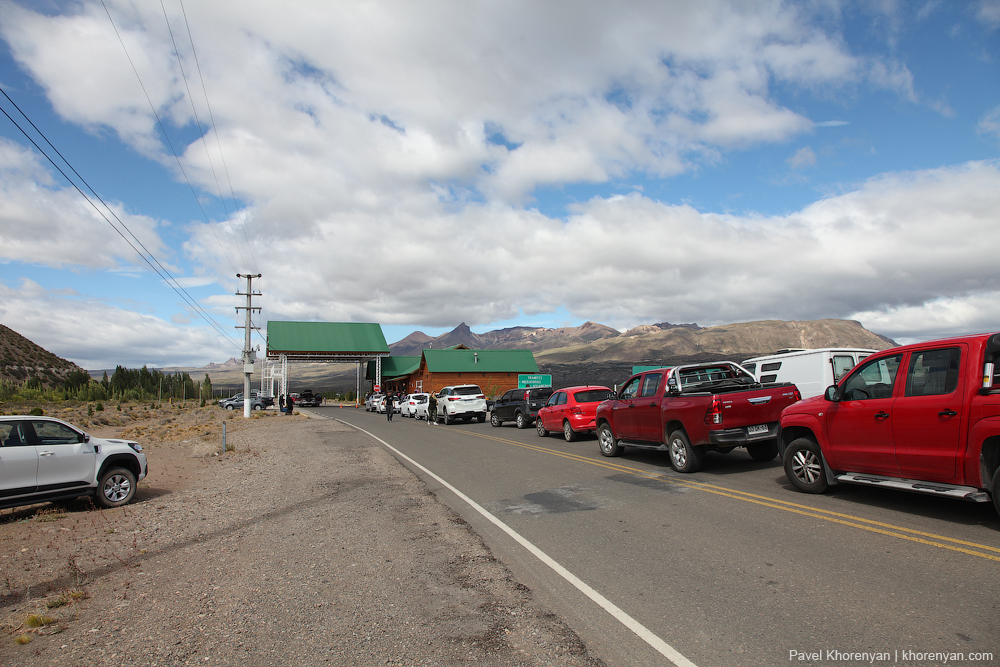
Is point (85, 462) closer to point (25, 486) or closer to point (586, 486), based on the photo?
point (25, 486)

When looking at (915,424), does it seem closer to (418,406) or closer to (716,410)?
(716,410)

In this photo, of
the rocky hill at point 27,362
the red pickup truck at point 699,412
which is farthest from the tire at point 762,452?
the rocky hill at point 27,362

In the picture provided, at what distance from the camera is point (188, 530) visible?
8.09 meters

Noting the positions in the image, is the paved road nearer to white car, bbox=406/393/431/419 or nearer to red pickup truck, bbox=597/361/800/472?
→ red pickup truck, bbox=597/361/800/472

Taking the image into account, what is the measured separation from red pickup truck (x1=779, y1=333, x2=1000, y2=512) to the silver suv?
→ 10.9 metres

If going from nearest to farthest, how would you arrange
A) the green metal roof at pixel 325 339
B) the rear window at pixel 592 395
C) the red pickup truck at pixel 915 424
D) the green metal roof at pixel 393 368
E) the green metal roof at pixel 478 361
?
the red pickup truck at pixel 915 424 → the rear window at pixel 592 395 → the green metal roof at pixel 325 339 → the green metal roof at pixel 478 361 → the green metal roof at pixel 393 368

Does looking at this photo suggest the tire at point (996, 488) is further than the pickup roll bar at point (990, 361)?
No

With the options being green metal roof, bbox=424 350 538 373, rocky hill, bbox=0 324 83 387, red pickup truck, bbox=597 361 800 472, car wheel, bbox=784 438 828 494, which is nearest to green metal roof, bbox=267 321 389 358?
green metal roof, bbox=424 350 538 373

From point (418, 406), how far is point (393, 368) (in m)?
42.2

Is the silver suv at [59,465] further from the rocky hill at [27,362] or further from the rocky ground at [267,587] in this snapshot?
the rocky hill at [27,362]

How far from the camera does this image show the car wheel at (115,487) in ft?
31.6

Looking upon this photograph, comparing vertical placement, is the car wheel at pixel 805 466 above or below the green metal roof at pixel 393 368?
below

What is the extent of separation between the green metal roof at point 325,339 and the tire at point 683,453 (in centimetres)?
5259

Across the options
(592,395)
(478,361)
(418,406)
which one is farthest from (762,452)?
(478,361)
